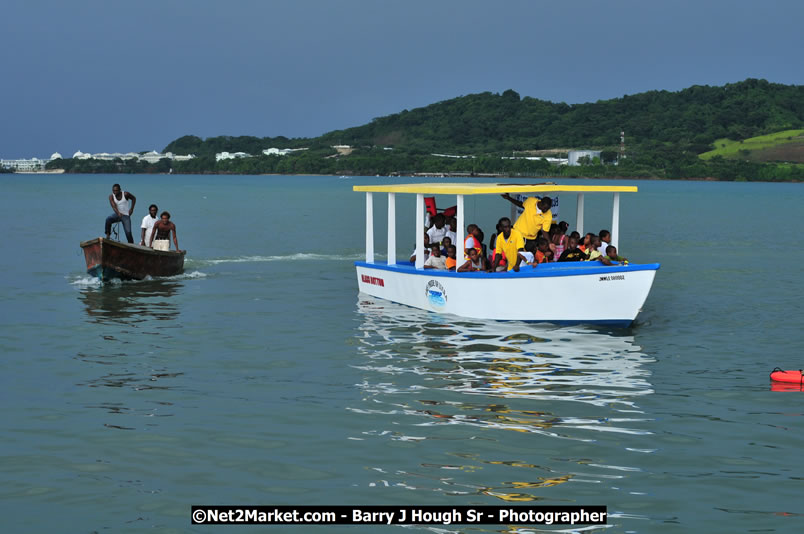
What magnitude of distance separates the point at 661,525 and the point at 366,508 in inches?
106

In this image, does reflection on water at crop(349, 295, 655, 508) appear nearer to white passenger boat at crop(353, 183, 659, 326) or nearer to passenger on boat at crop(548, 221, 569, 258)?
white passenger boat at crop(353, 183, 659, 326)

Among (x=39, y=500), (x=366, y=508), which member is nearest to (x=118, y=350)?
(x=39, y=500)

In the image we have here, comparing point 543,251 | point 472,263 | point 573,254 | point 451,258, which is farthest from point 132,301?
point 573,254

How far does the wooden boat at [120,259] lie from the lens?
24766 millimetres

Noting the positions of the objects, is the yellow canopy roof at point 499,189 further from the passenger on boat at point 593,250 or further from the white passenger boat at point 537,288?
the passenger on boat at point 593,250

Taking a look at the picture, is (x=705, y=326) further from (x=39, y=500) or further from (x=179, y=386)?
(x=39, y=500)

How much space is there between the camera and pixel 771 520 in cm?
877

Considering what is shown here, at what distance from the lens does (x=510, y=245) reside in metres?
18.1

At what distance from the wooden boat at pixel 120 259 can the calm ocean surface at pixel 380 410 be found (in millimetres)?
1196

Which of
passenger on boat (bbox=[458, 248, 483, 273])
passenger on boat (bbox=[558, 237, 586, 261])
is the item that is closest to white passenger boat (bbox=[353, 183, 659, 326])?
passenger on boat (bbox=[458, 248, 483, 273])

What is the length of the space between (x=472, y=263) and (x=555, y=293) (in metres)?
2.13

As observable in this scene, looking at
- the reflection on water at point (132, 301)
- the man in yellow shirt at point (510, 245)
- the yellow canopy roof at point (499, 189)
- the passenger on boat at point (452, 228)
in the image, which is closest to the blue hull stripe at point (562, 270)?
the man in yellow shirt at point (510, 245)

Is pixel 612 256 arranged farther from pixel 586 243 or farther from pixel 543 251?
pixel 543 251

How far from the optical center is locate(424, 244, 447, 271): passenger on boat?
2027 cm
